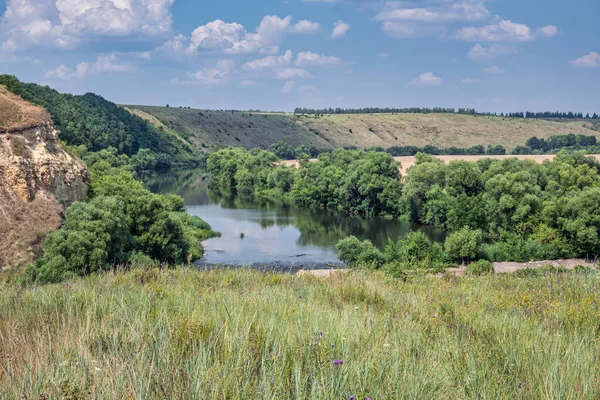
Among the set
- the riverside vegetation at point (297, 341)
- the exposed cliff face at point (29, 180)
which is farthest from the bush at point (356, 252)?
the riverside vegetation at point (297, 341)

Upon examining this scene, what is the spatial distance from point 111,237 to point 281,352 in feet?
84.9

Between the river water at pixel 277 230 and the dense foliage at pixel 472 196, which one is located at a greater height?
the dense foliage at pixel 472 196

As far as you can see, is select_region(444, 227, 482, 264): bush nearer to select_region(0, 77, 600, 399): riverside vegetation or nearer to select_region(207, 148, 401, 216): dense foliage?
select_region(207, 148, 401, 216): dense foliage

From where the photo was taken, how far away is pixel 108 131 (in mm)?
118812

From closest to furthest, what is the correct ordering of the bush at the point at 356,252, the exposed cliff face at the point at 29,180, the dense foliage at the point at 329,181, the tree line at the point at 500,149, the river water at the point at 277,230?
the exposed cliff face at the point at 29,180 → the bush at the point at 356,252 → the river water at the point at 277,230 → the dense foliage at the point at 329,181 → the tree line at the point at 500,149

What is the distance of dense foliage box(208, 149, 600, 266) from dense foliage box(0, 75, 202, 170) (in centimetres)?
3418

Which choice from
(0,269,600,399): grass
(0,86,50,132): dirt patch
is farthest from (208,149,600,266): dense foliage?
(0,269,600,399): grass

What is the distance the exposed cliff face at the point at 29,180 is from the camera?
91.4 ft

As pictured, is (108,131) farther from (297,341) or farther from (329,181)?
(297,341)

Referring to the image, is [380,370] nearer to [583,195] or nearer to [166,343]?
[166,343]

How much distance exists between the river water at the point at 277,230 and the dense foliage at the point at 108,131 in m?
27.9

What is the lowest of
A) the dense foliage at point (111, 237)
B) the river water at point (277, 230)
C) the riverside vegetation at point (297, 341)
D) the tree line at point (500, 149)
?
the river water at point (277, 230)

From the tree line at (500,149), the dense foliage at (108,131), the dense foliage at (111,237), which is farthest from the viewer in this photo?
the tree line at (500,149)

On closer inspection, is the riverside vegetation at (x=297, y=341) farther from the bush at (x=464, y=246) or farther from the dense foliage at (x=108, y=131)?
the dense foliage at (x=108, y=131)
